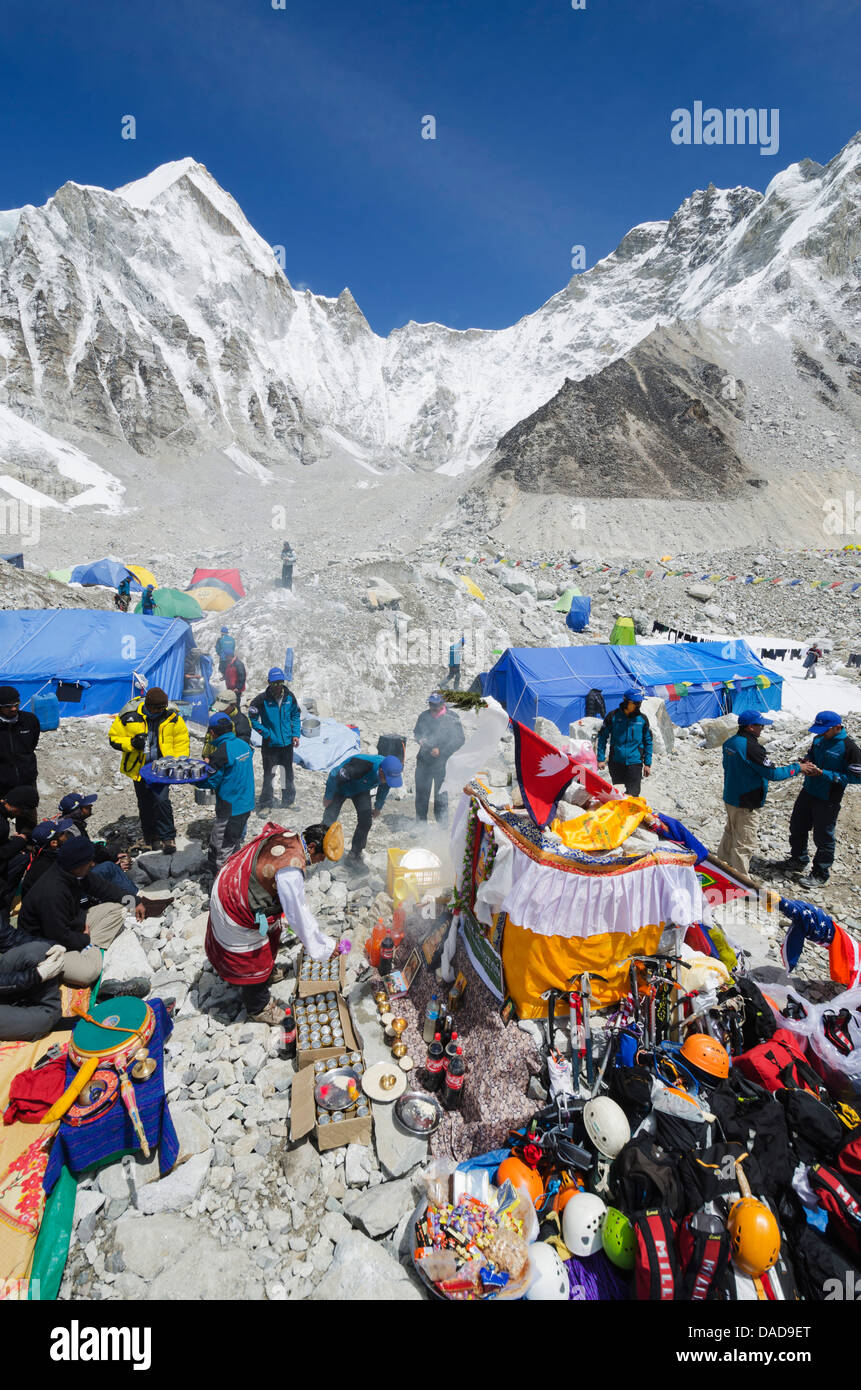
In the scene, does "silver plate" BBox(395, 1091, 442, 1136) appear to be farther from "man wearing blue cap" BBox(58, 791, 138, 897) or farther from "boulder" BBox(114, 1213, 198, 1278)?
"man wearing blue cap" BBox(58, 791, 138, 897)

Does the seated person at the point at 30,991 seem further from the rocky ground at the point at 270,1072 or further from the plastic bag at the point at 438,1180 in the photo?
the plastic bag at the point at 438,1180

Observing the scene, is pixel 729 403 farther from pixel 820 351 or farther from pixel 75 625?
pixel 75 625

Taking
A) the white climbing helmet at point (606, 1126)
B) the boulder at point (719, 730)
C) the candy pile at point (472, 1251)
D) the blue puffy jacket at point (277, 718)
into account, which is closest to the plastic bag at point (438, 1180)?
the candy pile at point (472, 1251)

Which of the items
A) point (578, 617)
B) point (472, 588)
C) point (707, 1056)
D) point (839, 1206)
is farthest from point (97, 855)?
point (578, 617)

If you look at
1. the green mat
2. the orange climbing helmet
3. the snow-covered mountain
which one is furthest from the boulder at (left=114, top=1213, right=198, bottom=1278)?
the snow-covered mountain

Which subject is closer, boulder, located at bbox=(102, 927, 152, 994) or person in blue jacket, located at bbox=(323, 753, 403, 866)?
boulder, located at bbox=(102, 927, 152, 994)

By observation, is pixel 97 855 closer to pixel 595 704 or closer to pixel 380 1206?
pixel 380 1206
